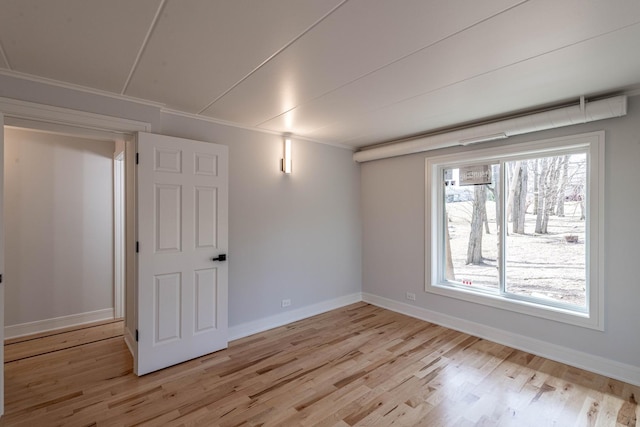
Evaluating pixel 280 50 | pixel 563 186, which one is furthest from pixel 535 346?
pixel 280 50

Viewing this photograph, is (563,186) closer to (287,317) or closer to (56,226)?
(287,317)

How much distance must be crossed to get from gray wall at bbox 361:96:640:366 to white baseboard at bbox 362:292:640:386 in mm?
48

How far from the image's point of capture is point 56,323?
11.8 feet

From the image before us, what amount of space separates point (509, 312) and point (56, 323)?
5.51 m

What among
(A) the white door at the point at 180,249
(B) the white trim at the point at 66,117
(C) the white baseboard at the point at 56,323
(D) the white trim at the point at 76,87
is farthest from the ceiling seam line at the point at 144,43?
(C) the white baseboard at the point at 56,323

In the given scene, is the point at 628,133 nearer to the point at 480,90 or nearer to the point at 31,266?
the point at 480,90

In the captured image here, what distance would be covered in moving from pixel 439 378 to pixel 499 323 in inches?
49.3

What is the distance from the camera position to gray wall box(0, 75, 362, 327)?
10.6 feet

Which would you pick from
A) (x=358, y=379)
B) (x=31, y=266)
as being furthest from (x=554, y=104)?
(x=31, y=266)

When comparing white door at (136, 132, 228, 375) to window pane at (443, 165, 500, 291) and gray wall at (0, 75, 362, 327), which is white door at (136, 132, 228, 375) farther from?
window pane at (443, 165, 500, 291)

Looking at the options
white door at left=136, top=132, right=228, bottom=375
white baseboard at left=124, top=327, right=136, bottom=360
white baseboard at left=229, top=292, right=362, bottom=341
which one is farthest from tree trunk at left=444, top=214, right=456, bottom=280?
white baseboard at left=124, top=327, right=136, bottom=360

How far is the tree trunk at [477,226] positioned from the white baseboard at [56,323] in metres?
5.02

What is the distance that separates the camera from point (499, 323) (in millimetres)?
3295

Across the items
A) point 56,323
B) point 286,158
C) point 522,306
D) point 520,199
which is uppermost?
point 286,158
